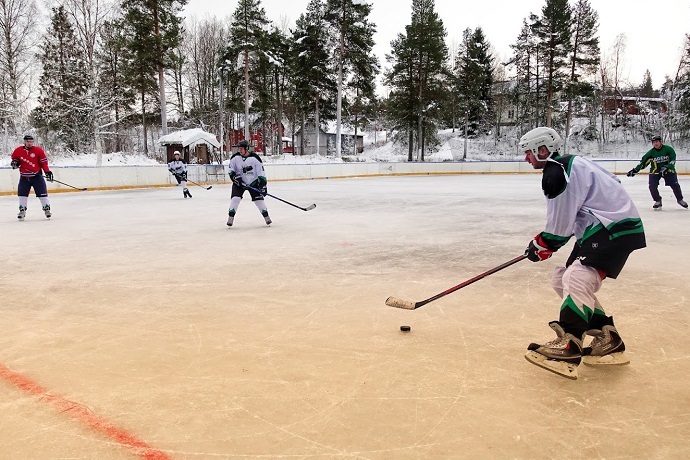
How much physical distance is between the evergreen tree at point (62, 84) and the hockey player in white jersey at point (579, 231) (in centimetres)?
2581

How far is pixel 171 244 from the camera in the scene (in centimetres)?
615

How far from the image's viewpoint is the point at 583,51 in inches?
1393

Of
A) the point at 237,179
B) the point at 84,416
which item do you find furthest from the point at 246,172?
the point at 84,416

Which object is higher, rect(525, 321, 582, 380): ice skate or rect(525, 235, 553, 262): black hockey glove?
rect(525, 235, 553, 262): black hockey glove

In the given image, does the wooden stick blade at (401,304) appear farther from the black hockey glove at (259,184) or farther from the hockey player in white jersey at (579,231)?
the black hockey glove at (259,184)

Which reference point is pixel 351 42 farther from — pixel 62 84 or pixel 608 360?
pixel 608 360

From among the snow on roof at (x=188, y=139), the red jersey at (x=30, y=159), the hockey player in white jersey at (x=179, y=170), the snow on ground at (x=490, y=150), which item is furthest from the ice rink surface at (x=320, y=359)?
the snow on ground at (x=490, y=150)

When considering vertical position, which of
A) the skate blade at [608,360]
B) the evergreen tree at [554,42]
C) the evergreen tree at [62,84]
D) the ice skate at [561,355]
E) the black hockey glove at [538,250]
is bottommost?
the skate blade at [608,360]

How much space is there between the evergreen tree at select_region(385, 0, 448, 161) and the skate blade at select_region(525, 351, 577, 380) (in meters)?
33.2

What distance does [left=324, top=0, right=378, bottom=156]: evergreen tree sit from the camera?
1199 inches

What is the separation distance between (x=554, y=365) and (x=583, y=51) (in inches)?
1532

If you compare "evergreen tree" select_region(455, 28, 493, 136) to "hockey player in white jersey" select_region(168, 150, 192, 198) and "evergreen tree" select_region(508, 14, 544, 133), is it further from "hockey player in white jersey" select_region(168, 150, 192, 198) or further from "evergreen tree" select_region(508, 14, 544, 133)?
"hockey player in white jersey" select_region(168, 150, 192, 198)

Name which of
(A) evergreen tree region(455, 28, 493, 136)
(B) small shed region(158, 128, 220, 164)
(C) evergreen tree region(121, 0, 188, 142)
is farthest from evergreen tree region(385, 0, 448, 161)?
(C) evergreen tree region(121, 0, 188, 142)

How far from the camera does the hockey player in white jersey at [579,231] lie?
7.58 ft
